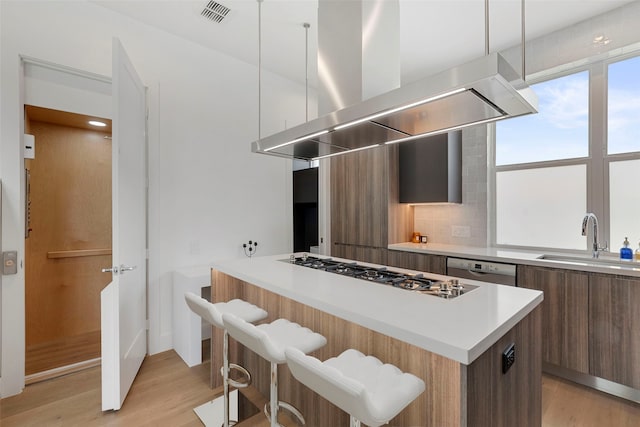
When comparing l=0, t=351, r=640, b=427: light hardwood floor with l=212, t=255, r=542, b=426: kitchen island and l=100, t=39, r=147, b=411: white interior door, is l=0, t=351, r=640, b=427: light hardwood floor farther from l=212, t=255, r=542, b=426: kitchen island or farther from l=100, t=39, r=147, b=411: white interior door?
l=212, t=255, r=542, b=426: kitchen island

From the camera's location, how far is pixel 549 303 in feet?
7.59

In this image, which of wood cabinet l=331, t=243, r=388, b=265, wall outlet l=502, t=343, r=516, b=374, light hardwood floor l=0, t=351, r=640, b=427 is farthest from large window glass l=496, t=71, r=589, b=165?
wall outlet l=502, t=343, r=516, b=374

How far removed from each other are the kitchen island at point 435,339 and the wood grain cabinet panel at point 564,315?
99 centimetres

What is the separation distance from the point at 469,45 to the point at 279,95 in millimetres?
2191

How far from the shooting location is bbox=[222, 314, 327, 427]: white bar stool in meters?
1.26

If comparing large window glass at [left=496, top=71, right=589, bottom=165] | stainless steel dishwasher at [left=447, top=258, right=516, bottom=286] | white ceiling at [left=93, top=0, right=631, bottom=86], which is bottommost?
stainless steel dishwasher at [left=447, top=258, right=516, bottom=286]

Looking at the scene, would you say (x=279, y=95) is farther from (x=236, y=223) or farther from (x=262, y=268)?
(x=262, y=268)

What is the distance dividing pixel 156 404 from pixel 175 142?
2.23m

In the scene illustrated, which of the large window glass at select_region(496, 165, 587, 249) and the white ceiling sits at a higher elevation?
the white ceiling

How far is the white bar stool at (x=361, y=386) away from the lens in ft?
2.89

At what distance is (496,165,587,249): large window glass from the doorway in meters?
4.07

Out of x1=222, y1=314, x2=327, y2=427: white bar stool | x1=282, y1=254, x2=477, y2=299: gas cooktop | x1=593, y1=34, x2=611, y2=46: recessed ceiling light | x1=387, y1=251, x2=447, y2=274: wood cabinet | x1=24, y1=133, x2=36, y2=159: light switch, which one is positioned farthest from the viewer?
x1=387, y1=251, x2=447, y2=274: wood cabinet

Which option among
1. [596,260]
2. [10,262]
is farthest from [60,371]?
[596,260]

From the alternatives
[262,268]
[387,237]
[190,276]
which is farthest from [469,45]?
[190,276]
